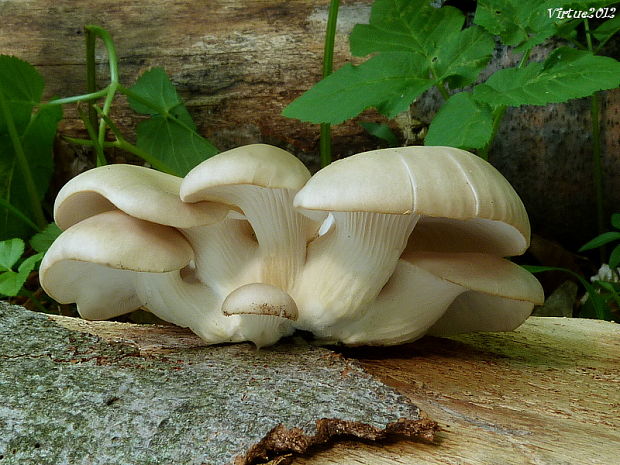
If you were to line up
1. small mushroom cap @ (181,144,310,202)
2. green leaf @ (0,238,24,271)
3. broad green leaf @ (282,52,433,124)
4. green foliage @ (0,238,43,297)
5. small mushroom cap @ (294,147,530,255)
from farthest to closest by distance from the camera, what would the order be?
green leaf @ (0,238,24,271), green foliage @ (0,238,43,297), broad green leaf @ (282,52,433,124), small mushroom cap @ (181,144,310,202), small mushroom cap @ (294,147,530,255)

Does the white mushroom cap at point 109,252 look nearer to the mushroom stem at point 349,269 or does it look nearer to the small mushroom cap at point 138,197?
the small mushroom cap at point 138,197

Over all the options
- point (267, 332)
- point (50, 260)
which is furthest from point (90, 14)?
point (267, 332)

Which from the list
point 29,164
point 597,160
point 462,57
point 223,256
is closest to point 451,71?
point 462,57

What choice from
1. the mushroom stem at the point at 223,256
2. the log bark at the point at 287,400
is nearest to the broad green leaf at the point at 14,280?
the log bark at the point at 287,400

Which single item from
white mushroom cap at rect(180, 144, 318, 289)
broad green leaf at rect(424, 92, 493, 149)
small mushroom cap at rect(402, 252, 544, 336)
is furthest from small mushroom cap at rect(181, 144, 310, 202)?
broad green leaf at rect(424, 92, 493, 149)

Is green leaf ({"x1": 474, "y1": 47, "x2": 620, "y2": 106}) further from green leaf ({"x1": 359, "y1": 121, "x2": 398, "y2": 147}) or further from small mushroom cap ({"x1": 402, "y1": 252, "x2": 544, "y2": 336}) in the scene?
green leaf ({"x1": 359, "y1": 121, "x2": 398, "y2": 147})

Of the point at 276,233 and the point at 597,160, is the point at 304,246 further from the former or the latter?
the point at 597,160
